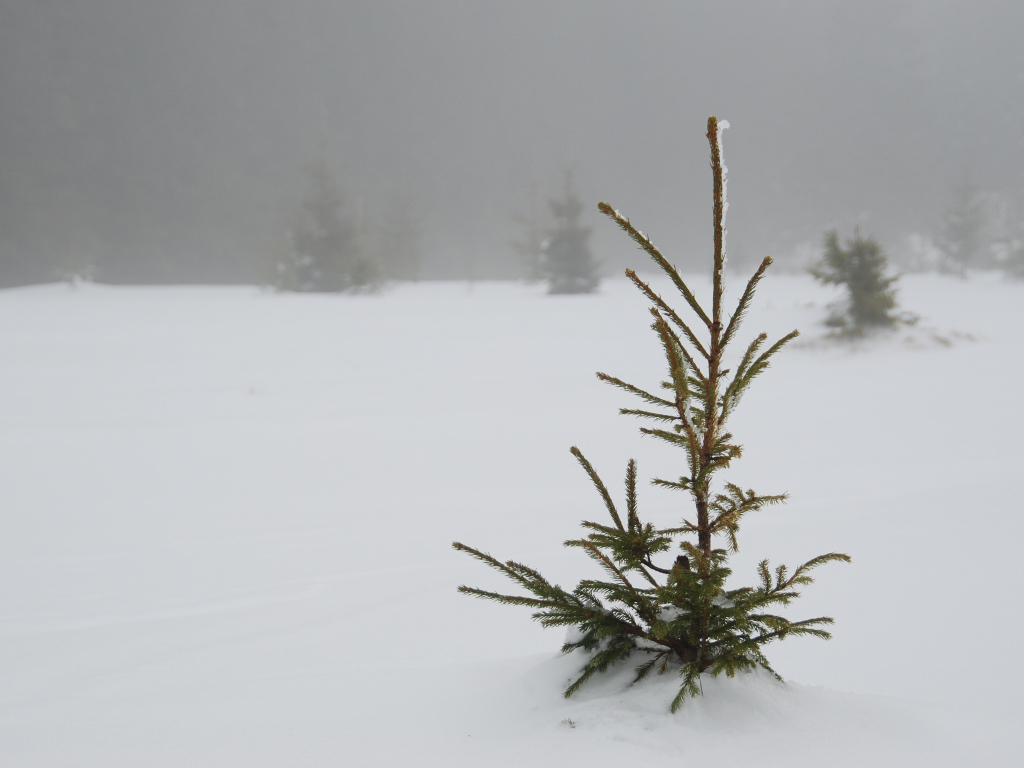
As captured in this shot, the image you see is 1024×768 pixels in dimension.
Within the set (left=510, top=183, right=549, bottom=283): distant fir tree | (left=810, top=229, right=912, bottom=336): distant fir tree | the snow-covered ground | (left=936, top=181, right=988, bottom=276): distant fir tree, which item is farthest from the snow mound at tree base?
(left=936, top=181, right=988, bottom=276): distant fir tree

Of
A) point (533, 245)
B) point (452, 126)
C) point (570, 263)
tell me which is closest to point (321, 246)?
point (570, 263)

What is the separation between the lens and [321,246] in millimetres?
19000

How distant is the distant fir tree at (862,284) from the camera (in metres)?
9.45

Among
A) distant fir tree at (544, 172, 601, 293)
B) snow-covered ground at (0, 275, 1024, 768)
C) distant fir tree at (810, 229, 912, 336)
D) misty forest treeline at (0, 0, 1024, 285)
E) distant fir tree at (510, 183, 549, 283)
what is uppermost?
misty forest treeline at (0, 0, 1024, 285)

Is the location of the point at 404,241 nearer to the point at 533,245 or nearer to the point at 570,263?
the point at 533,245

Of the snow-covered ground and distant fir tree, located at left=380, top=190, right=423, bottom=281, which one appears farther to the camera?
distant fir tree, located at left=380, top=190, right=423, bottom=281

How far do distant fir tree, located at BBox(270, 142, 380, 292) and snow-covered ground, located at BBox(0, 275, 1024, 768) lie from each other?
28.5ft

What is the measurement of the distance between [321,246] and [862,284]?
15.4 m

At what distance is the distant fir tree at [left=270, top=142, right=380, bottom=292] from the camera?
60.4 ft

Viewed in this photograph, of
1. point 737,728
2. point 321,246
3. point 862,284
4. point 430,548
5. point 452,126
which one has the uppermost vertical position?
point 452,126

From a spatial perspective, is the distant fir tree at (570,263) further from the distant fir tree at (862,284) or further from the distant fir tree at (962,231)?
the distant fir tree at (962,231)

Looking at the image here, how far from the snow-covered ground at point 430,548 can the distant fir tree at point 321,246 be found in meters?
8.67

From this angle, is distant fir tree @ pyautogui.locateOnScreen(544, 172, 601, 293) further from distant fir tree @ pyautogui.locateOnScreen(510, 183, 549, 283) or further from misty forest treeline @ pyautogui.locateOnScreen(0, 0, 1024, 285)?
misty forest treeline @ pyautogui.locateOnScreen(0, 0, 1024, 285)

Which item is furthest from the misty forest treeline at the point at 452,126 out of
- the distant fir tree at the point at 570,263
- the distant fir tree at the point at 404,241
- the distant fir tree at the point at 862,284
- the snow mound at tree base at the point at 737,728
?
the snow mound at tree base at the point at 737,728
